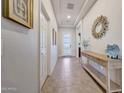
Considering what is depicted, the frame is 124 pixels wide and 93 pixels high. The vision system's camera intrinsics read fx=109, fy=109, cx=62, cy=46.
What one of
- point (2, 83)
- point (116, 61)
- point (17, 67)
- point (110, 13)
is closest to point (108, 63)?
point (116, 61)

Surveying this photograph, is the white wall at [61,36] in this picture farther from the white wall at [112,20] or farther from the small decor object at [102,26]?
the white wall at [112,20]

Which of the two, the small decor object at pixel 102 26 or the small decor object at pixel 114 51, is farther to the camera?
the small decor object at pixel 102 26

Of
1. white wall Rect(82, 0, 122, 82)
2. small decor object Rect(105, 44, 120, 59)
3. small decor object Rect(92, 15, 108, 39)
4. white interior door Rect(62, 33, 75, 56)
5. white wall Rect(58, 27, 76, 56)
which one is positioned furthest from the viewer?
white interior door Rect(62, 33, 75, 56)

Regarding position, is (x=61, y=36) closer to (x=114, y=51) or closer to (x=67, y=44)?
(x=67, y=44)

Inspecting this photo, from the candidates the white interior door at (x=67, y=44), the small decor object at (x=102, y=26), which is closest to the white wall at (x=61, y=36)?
the white interior door at (x=67, y=44)

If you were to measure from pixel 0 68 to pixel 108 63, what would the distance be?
6.93 feet

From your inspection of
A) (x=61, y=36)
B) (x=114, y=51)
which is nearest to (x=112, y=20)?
(x=114, y=51)

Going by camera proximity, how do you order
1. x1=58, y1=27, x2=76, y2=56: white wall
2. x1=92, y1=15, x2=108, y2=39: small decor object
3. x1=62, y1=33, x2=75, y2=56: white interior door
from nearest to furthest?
x1=92, y1=15, x2=108, y2=39: small decor object → x1=58, y1=27, x2=76, y2=56: white wall → x1=62, y1=33, x2=75, y2=56: white interior door

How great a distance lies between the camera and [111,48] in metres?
2.61

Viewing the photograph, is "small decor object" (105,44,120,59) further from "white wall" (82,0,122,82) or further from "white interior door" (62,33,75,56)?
"white interior door" (62,33,75,56)

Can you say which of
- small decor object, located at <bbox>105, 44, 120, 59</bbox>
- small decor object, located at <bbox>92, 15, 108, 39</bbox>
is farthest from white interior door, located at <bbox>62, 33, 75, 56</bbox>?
small decor object, located at <bbox>105, 44, 120, 59</bbox>

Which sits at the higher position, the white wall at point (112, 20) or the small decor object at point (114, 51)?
the white wall at point (112, 20)

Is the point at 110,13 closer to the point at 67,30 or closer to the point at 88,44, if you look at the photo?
the point at 88,44

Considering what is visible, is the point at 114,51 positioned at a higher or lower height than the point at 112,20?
lower
